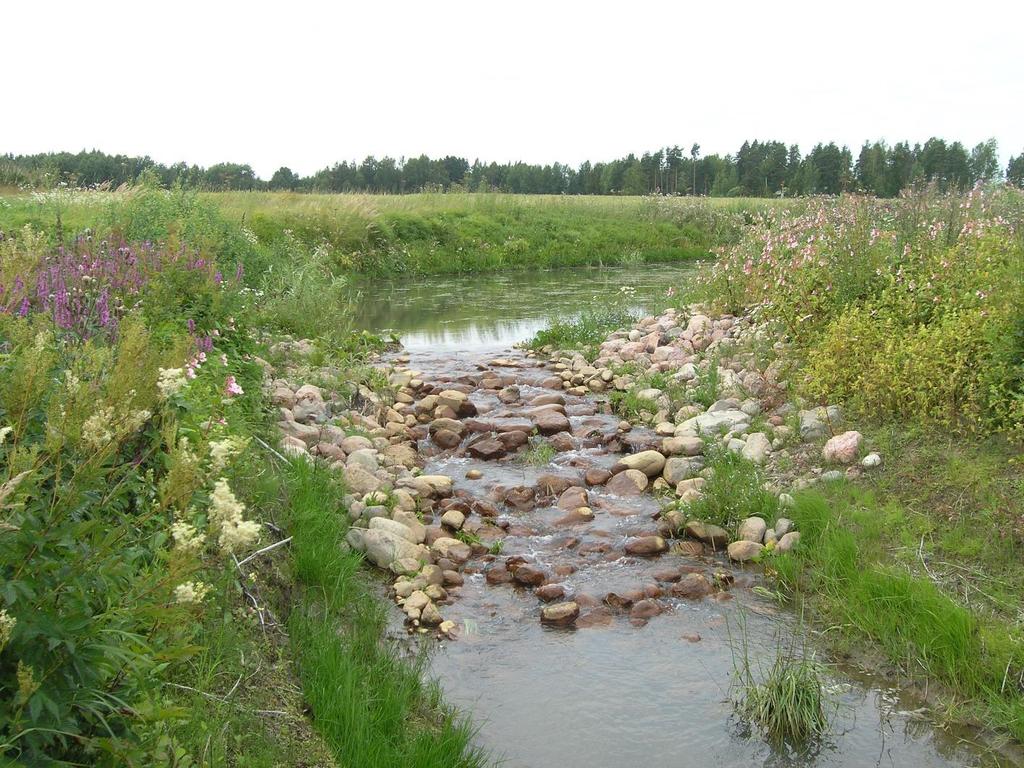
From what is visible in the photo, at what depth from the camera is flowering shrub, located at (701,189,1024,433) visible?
581 centimetres

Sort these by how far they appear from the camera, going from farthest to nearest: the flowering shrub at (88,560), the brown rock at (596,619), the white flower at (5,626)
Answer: the brown rock at (596,619)
the flowering shrub at (88,560)
the white flower at (5,626)

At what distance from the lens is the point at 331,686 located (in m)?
3.60

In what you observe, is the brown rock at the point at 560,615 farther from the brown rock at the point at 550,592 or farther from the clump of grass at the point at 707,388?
the clump of grass at the point at 707,388

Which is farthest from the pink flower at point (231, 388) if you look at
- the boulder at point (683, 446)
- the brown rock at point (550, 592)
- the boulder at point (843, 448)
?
the boulder at point (843, 448)

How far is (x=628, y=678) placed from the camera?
4.35 meters

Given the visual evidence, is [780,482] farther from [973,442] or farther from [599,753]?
[599,753]

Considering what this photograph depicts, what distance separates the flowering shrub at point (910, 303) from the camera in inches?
229

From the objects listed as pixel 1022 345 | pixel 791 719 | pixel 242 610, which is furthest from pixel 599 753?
pixel 1022 345

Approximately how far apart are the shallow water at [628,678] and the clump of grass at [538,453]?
0.76 m

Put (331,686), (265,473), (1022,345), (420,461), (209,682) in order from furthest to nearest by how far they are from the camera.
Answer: (420,461) < (1022,345) < (265,473) < (331,686) < (209,682)

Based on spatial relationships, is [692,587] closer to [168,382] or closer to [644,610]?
[644,610]

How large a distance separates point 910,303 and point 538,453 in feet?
11.0

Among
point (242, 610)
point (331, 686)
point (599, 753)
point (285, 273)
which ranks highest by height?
point (285, 273)

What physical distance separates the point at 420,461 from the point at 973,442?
433 cm
